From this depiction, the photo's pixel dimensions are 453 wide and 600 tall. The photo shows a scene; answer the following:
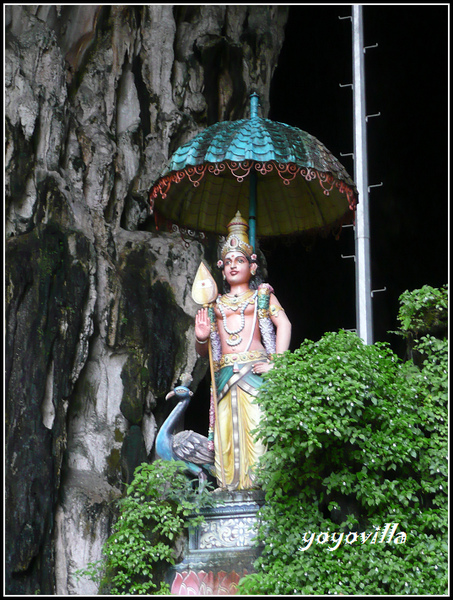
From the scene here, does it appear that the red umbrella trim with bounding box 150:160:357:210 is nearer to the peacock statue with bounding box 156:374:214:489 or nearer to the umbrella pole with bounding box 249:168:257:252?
the umbrella pole with bounding box 249:168:257:252

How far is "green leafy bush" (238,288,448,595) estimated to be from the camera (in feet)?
19.9

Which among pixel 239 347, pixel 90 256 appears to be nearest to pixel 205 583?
pixel 239 347

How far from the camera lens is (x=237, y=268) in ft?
24.7

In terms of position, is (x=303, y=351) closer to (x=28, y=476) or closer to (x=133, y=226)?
(x=28, y=476)

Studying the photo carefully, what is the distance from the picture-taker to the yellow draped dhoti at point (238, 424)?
6984 millimetres

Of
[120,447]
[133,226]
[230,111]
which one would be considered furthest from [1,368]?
[230,111]

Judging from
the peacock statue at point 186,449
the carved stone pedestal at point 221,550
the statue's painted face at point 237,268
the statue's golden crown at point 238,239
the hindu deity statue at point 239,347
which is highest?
the statue's golden crown at point 238,239

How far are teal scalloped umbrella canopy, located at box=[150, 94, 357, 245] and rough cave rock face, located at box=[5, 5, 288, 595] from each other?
1230 millimetres

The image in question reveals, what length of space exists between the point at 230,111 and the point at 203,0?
57.7 inches

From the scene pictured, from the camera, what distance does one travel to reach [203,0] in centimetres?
1093

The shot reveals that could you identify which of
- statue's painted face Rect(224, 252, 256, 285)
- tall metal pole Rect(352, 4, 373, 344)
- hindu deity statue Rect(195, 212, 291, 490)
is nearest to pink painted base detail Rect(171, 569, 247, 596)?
hindu deity statue Rect(195, 212, 291, 490)

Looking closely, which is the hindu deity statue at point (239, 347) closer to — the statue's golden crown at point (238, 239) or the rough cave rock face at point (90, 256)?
the statue's golden crown at point (238, 239)

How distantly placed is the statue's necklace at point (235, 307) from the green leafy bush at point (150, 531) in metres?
1.12

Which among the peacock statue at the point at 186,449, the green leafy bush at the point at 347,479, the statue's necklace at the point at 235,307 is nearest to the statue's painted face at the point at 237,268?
the statue's necklace at the point at 235,307
